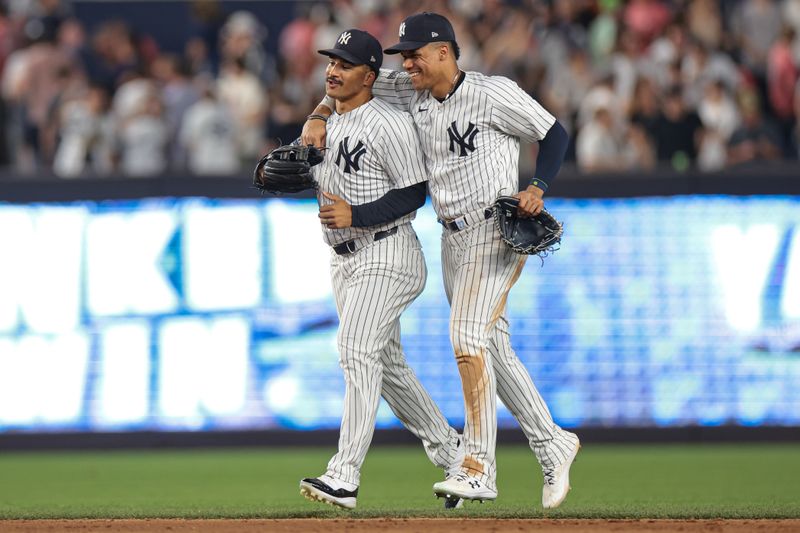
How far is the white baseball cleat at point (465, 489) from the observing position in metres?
6.95

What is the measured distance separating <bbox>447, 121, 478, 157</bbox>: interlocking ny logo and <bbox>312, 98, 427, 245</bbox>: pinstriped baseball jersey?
0.63 ft

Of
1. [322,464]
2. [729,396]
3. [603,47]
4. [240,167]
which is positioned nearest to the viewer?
[322,464]

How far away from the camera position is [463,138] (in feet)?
23.3

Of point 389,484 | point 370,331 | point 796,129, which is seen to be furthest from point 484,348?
point 796,129

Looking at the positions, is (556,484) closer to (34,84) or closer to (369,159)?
(369,159)

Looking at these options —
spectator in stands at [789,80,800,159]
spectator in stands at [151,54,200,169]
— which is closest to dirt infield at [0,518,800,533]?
spectator in stands at [151,54,200,169]

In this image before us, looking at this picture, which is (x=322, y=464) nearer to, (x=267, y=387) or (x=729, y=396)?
(x=267, y=387)

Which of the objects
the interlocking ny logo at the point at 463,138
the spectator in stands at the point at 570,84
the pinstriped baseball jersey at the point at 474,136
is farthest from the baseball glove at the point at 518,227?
the spectator in stands at the point at 570,84

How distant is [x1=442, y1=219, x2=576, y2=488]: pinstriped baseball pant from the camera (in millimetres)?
7043

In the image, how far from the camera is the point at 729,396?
11.2 m

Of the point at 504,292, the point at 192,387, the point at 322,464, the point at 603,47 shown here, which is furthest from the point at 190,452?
the point at 603,47

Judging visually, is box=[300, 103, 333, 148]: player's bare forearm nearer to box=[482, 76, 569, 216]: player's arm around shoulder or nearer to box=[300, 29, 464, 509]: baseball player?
box=[300, 29, 464, 509]: baseball player

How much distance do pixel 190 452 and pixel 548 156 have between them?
5.10 m

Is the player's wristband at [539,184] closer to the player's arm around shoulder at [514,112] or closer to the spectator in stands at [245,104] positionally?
the player's arm around shoulder at [514,112]
